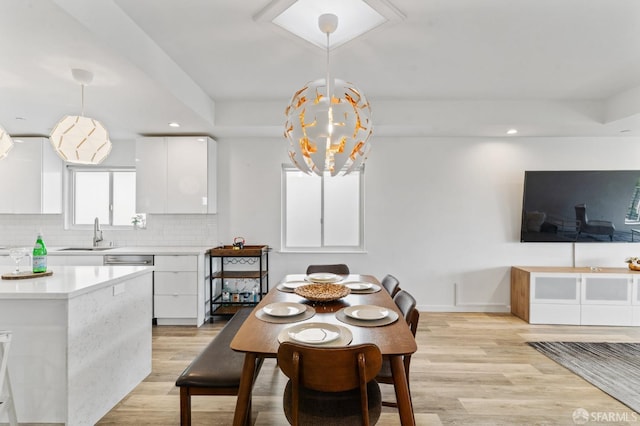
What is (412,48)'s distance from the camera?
8.48ft

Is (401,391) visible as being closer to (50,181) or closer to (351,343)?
(351,343)

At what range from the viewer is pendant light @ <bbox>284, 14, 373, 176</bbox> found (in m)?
1.82

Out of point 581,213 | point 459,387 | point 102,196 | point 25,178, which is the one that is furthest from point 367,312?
point 25,178

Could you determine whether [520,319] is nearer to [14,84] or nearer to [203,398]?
[203,398]

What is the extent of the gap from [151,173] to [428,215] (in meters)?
3.57

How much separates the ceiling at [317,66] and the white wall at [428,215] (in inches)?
12.5

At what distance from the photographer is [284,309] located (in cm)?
200

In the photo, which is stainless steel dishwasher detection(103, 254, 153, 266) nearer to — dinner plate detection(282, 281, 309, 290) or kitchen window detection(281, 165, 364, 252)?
kitchen window detection(281, 165, 364, 252)

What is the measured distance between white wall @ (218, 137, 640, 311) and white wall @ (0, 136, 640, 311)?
0.04ft

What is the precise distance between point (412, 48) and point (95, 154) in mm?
2459

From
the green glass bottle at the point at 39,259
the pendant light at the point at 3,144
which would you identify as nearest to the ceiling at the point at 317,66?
the pendant light at the point at 3,144

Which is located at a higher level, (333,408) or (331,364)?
(331,364)

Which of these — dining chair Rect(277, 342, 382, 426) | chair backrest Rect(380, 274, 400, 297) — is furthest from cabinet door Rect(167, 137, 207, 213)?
dining chair Rect(277, 342, 382, 426)

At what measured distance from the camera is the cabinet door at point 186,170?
4129 millimetres
